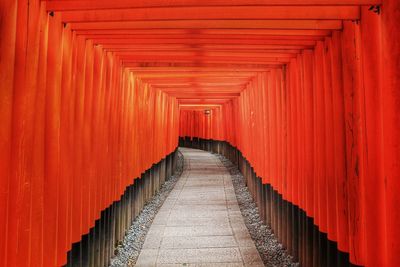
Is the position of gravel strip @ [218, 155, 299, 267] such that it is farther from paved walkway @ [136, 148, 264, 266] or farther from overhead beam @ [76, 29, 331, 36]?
overhead beam @ [76, 29, 331, 36]

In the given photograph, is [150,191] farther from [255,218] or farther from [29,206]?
[29,206]

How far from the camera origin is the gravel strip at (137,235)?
6.02m

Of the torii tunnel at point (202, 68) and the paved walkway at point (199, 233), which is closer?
the torii tunnel at point (202, 68)

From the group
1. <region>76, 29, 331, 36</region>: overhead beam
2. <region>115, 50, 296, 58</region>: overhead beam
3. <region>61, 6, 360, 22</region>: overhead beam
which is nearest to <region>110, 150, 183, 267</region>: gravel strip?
<region>115, 50, 296, 58</region>: overhead beam

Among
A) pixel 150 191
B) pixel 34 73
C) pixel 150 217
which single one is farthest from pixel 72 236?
pixel 150 191

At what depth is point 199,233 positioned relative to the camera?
7.25 meters

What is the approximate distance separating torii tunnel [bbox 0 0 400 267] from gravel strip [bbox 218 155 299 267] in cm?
22

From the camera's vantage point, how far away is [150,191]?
33.8 ft

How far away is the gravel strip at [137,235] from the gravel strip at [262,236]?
91.2 inches

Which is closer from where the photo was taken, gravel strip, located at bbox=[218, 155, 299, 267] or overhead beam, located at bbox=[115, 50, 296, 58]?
overhead beam, located at bbox=[115, 50, 296, 58]

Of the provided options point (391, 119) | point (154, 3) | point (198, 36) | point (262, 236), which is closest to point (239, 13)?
point (154, 3)

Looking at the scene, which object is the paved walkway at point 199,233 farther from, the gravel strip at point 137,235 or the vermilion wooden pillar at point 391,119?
the vermilion wooden pillar at point 391,119

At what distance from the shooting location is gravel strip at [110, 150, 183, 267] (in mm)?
6018

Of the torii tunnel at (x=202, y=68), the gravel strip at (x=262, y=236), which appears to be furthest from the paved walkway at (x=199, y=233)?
the torii tunnel at (x=202, y=68)
